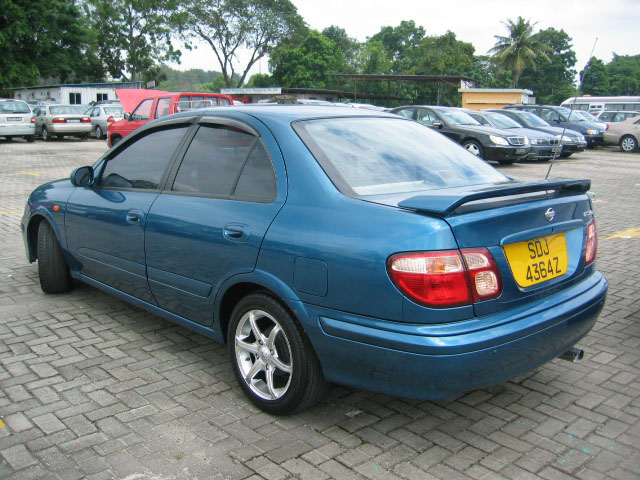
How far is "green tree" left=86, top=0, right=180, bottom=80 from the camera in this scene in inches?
2323

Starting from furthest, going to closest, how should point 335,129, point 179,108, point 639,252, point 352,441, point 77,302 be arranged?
point 179,108 < point 639,252 < point 77,302 < point 335,129 < point 352,441

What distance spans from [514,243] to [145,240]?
2235 millimetres

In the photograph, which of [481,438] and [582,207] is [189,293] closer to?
[481,438]

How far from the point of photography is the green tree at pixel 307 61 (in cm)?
6656

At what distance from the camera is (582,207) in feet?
10.7

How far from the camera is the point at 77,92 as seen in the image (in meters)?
44.3

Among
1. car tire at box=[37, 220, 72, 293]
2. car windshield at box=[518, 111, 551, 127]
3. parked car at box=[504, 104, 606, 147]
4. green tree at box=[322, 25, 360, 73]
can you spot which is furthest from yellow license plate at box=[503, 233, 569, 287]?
green tree at box=[322, 25, 360, 73]

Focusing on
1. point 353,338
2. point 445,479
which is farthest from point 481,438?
point 353,338

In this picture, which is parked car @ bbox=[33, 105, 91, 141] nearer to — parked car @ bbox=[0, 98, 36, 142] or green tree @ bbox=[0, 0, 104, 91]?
parked car @ bbox=[0, 98, 36, 142]

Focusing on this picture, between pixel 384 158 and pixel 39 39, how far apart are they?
48.4 meters

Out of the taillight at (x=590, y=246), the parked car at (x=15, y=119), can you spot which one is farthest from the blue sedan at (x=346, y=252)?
the parked car at (x=15, y=119)

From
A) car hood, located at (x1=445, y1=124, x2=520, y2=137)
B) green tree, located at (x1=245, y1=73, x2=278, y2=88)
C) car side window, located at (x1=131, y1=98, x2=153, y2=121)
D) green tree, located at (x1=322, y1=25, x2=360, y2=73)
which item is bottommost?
car hood, located at (x1=445, y1=124, x2=520, y2=137)

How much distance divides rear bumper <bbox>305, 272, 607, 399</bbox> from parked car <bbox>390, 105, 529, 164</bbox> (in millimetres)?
12905

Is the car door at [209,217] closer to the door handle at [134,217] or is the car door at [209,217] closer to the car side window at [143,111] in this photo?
the door handle at [134,217]
